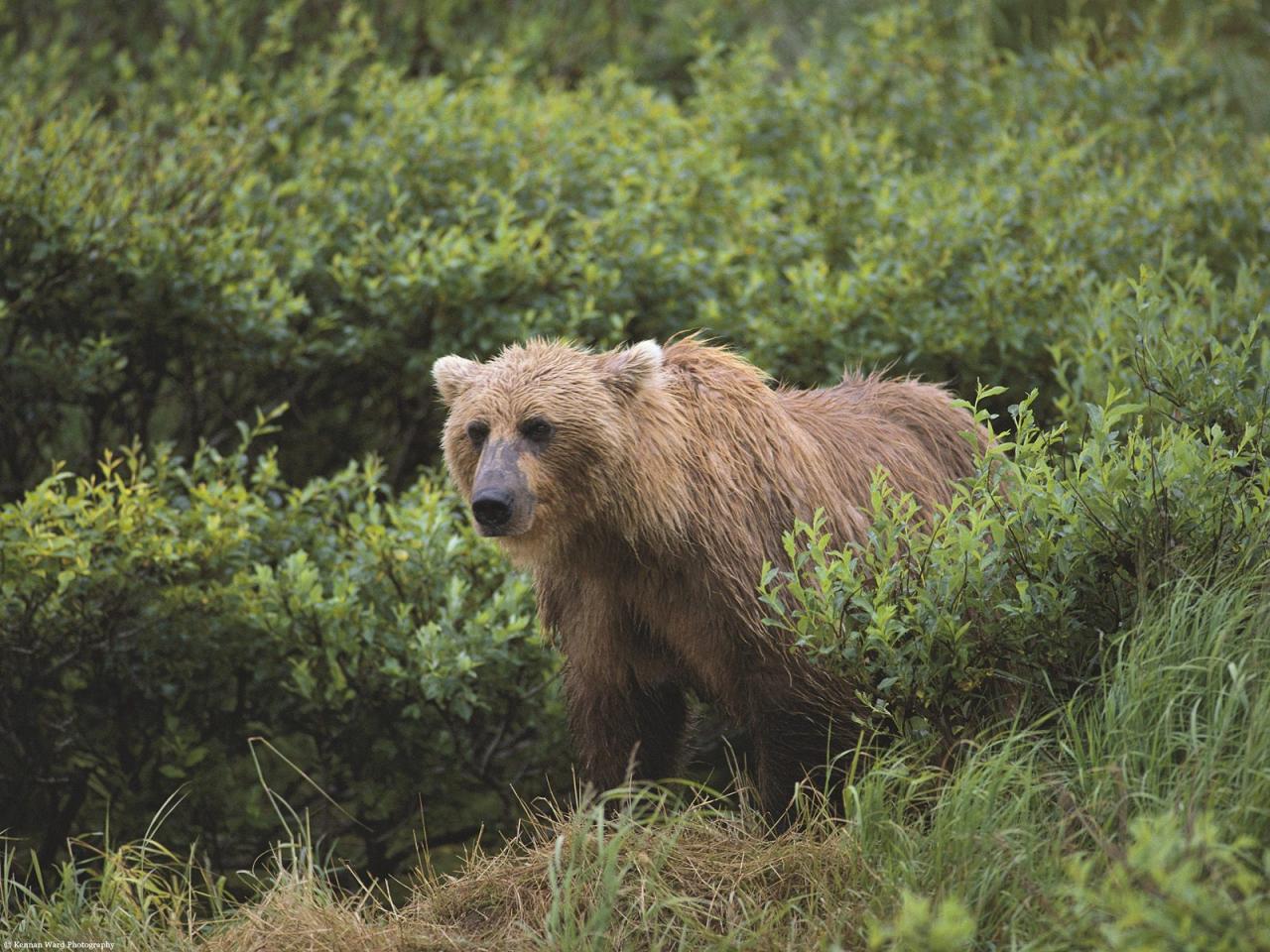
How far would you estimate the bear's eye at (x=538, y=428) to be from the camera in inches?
181

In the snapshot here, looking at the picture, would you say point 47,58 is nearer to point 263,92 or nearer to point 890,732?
point 263,92

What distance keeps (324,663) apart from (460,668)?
0.80m

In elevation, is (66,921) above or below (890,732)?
below

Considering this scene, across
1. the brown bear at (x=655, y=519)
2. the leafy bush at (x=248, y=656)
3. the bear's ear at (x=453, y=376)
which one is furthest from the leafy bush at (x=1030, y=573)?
the leafy bush at (x=248, y=656)

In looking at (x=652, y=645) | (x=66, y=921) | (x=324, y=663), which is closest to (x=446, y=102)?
(x=324, y=663)

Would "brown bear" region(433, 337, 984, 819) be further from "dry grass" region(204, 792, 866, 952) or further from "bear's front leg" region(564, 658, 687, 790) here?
"dry grass" region(204, 792, 866, 952)

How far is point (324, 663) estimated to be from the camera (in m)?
6.10

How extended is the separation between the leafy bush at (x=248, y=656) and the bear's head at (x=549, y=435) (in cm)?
123

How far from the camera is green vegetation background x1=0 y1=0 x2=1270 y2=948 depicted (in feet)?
12.9

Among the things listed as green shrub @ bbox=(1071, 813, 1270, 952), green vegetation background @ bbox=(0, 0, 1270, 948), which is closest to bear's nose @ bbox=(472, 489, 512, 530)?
green vegetation background @ bbox=(0, 0, 1270, 948)

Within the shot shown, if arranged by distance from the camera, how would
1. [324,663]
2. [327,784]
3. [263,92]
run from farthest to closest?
[263,92] → [327,784] → [324,663]

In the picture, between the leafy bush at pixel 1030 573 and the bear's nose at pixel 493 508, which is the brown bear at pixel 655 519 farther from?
the leafy bush at pixel 1030 573

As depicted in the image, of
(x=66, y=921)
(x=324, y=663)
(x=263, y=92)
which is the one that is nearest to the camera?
(x=66, y=921)

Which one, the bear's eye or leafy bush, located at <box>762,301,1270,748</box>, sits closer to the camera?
leafy bush, located at <box>762,301,1270,748</box>
